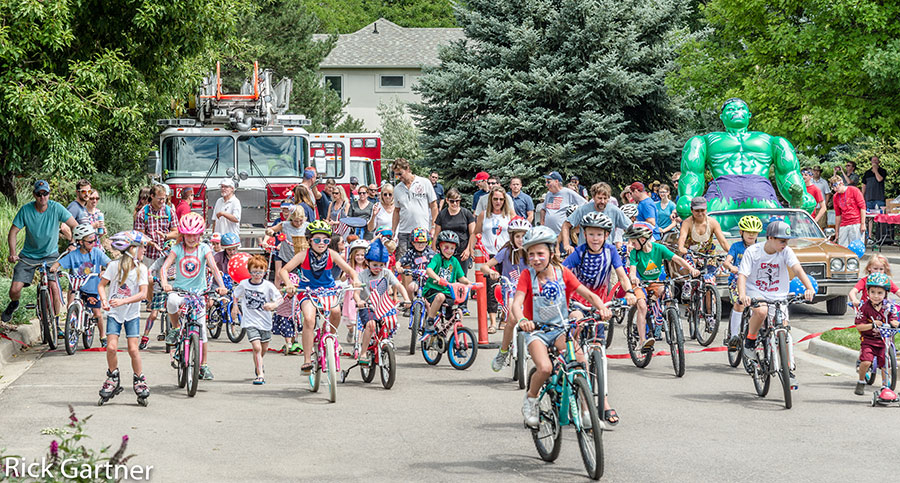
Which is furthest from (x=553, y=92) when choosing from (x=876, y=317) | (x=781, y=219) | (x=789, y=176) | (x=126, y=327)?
(x=126, y=327)

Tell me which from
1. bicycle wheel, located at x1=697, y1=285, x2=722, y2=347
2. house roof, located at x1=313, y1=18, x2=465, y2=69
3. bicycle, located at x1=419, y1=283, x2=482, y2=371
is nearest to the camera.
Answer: bicycle, located at x1=419, y1=283, x2=482, y2=371

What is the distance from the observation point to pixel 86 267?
13.4 metres

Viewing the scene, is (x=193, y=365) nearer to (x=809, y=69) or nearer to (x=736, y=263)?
(x=736, y=263)

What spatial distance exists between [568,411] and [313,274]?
396cm

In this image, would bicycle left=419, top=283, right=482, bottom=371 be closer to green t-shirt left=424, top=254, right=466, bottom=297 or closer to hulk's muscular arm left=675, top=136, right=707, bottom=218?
green t-shirt left=424, top=254, right=466, bottom=297

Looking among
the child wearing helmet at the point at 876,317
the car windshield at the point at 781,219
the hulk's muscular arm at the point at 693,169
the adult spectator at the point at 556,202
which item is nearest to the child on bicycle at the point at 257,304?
the child wearing helmet at the point at 876,317

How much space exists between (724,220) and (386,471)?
36.0 feet

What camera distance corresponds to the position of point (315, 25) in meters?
48.0

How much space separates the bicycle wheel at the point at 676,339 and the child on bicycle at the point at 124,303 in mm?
4975

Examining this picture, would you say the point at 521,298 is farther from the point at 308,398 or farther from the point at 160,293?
the point at 160,293

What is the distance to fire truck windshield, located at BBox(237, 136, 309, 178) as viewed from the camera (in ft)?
68.0

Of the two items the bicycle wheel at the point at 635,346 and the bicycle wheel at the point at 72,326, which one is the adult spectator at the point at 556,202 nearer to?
the bicycle wheel at the point at 635,346

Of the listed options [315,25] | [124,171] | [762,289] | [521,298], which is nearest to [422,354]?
[762,289]

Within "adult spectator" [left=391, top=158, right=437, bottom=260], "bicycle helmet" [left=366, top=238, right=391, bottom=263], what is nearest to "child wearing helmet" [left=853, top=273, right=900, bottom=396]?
"bicycle helmet" [left=366, top=238, right=391, bottom=263]
